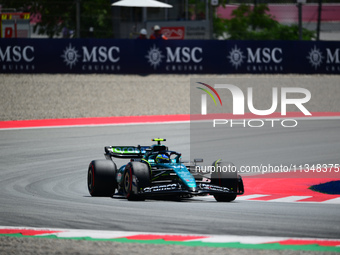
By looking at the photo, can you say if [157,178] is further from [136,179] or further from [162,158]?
[136,179]

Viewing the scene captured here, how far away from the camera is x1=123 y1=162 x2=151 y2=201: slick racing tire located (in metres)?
10.2

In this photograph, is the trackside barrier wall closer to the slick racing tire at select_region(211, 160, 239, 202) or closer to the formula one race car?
the formula one race car

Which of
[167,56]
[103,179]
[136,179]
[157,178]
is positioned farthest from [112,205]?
[167,56]

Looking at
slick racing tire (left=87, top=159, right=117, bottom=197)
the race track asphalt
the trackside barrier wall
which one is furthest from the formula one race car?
the trackside barrier wall

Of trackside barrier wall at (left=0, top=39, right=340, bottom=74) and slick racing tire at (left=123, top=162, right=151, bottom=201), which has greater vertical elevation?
trackside barrier wall at (left=0, top=39, right=340, bottom=74)

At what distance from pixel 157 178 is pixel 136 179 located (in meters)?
0.52

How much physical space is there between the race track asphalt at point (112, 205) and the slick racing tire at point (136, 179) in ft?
0.62

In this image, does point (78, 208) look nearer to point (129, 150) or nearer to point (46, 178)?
point (129, 150)

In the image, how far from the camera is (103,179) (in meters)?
11.1

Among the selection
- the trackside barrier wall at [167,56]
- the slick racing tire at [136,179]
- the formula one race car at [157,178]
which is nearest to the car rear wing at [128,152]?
the formula one race car at [157,178]

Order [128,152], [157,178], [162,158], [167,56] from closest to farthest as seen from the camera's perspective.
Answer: [157,178] < [162,158] < [128,152] < [167,56]

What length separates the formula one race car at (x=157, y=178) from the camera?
10.2 metres

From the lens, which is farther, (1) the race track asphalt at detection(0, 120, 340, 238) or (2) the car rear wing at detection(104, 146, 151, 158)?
(2) the car rear wing at detection(104, 146, 151, 158)

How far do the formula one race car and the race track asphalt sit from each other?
0.20 metres
